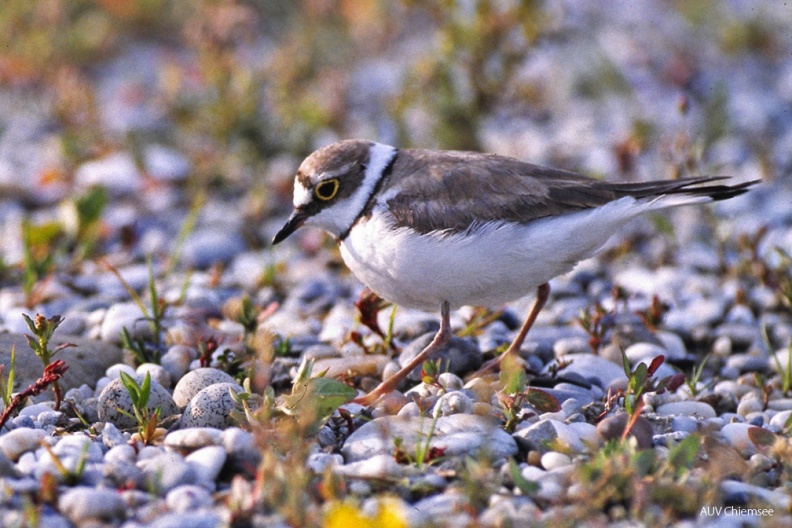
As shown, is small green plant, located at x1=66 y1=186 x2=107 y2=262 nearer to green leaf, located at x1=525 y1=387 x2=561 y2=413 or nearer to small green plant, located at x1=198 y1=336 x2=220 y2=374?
small green plant, located at x1=198 y1=336 x2=220 y2=374

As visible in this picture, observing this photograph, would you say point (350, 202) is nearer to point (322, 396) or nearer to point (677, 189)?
point (322, 396)

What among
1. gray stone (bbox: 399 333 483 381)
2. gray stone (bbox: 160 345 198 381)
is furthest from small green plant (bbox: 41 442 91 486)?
gray stone (bbox: 399 333 483 381)

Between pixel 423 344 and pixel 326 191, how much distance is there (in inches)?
31.3

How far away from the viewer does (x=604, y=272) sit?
585cm

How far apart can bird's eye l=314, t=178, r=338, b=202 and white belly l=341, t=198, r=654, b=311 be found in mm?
359

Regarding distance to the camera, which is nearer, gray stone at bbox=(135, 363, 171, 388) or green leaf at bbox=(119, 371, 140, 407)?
green leaf at bbox=(119, 371, 140, 407)

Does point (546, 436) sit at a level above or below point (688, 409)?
above

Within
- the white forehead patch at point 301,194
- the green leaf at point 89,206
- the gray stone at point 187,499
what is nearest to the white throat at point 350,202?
the white forehead patch at point 301,194

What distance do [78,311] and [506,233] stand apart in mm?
Answer: 2319

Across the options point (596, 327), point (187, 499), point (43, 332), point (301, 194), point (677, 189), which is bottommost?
point (596, 327)

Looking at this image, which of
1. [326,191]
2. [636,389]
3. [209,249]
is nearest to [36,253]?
[209,249]

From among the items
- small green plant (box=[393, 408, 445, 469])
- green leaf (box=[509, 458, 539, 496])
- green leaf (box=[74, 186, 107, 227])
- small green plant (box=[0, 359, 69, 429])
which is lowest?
green leaf (box=[509, 458, 539, 496])

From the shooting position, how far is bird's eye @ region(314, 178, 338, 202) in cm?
429

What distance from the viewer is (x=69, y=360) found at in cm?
416
